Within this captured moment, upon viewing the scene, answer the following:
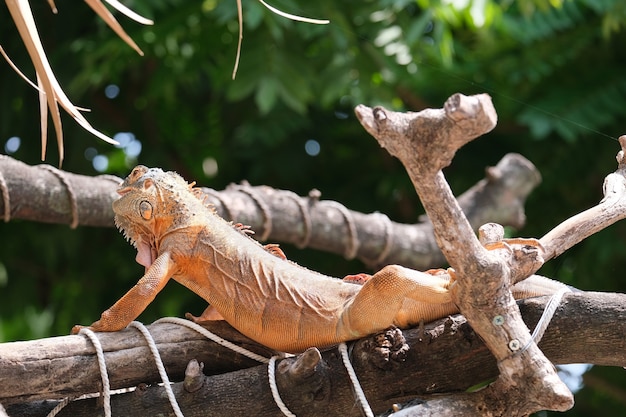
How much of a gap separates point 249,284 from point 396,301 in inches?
24.6

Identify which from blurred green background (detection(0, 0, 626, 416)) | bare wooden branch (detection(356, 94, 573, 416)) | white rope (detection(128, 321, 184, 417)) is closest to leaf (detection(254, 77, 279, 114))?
blurred green background (detection(0, 0, 626, 416))

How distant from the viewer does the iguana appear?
131 inches

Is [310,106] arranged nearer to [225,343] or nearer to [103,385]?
[225,343]

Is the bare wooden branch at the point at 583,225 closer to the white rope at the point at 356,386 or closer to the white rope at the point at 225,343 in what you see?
the white rope at the point at 356,386

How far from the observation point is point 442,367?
3240 mm

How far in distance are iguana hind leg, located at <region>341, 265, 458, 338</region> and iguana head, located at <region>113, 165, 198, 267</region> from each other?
864mm

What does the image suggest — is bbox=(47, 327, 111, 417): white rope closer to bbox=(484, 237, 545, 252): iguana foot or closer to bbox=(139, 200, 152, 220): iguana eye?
bbox=(139, 200, 152, 220): iguana eye

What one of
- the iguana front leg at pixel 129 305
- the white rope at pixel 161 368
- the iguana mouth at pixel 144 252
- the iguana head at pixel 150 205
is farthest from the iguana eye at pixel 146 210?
the white rope at pixel 161 368

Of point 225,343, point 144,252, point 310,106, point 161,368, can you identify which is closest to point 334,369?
point 225,343

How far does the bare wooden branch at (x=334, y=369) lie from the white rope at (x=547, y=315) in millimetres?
32

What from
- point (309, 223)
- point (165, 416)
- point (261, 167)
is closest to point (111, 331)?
point (165, 416)

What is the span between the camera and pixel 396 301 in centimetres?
329

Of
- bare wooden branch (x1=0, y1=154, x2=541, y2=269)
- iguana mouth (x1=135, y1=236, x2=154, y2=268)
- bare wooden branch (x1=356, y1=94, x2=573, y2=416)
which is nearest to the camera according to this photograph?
bare wooden branch (x1=356, y1=94, x2=573, y2=416)

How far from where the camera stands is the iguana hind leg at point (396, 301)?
328 centimetres
